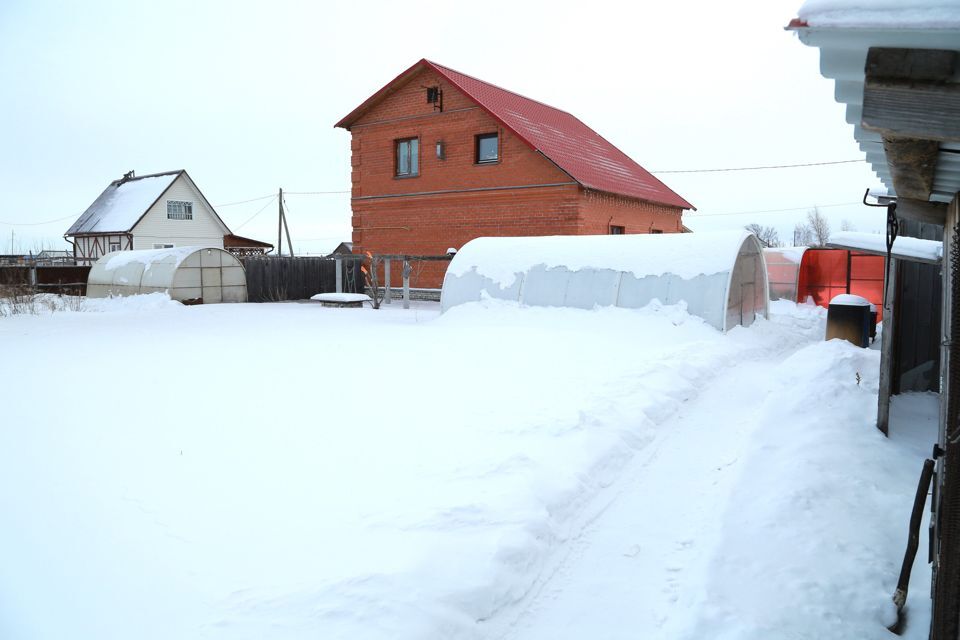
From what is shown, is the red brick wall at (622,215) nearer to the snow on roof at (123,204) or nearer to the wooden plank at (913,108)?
the wooden plank at (913,108)

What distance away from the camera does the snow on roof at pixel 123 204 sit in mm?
37531

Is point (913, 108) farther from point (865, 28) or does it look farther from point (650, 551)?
point (650, 551)

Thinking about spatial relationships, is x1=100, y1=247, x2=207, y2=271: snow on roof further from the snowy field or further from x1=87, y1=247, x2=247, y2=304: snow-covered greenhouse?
the snowy field

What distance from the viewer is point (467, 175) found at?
22094 mm

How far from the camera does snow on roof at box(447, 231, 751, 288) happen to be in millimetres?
13414

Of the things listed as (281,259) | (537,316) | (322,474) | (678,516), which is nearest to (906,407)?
(678,516)

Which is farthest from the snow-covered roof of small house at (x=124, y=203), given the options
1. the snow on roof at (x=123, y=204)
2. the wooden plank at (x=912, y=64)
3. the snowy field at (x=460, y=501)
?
the wooden plank at (x=912, y=64)

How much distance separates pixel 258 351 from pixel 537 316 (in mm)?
5895

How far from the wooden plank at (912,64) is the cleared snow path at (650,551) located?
2721 mm

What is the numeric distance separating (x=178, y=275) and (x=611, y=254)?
→ 14635 millimetres

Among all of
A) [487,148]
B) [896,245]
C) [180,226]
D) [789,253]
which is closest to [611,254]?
[789,253]

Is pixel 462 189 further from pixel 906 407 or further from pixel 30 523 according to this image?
pixel 30 523

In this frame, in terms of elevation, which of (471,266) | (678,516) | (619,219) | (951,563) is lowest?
(678,516)

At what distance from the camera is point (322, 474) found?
5.41 meters
